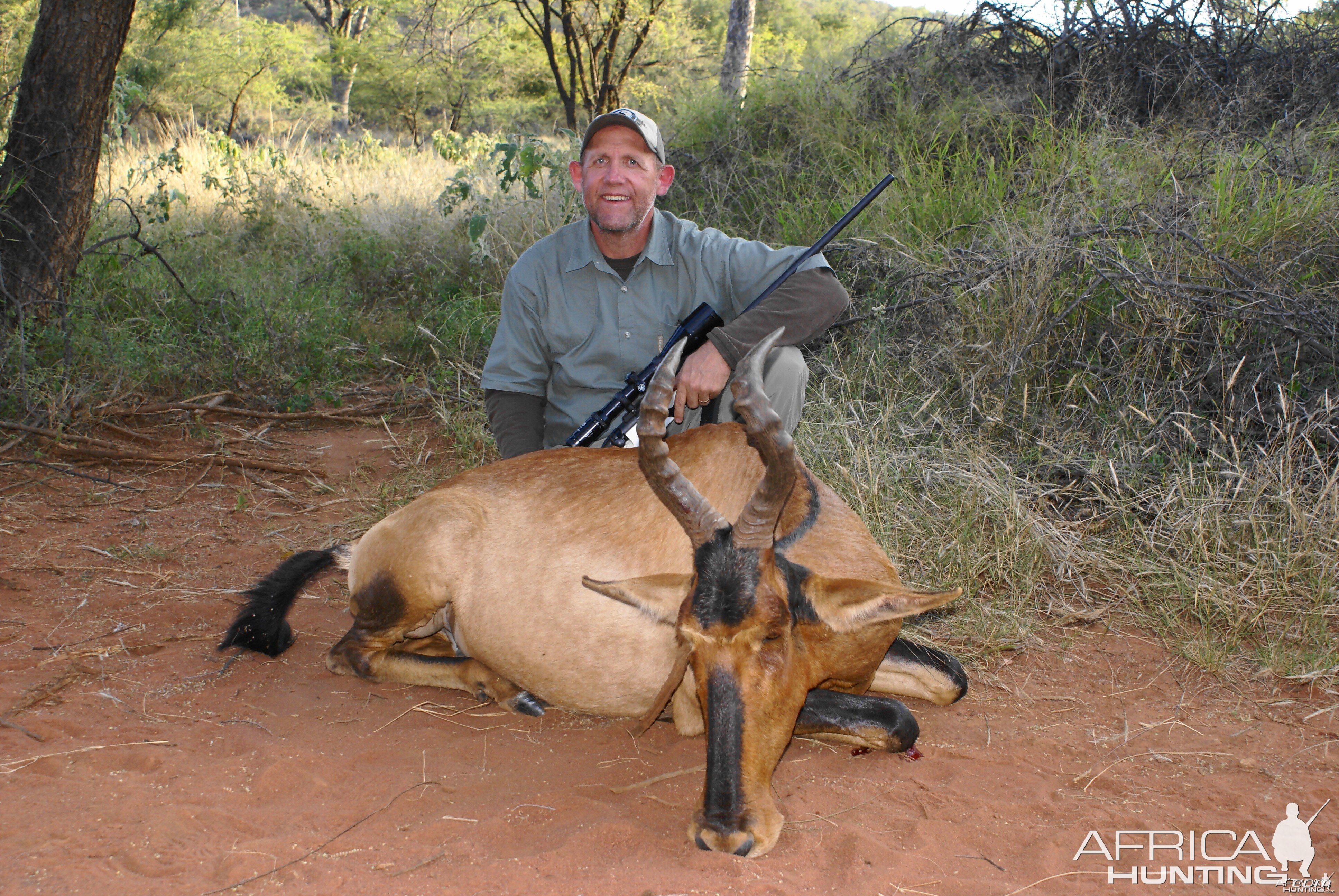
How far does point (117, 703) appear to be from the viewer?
4.02 meters

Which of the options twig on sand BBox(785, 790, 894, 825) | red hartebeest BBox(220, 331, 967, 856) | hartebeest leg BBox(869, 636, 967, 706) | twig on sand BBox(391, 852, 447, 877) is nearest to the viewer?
twig on sand BBox(391, 852, 447, 877)

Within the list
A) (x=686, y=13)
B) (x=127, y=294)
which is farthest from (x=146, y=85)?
(x=127, y=294)

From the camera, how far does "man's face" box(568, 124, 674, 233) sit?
546cm

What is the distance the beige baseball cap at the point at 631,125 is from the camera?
5.48 metres

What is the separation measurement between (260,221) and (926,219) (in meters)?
8.72

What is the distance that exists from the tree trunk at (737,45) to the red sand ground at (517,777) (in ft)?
35.4

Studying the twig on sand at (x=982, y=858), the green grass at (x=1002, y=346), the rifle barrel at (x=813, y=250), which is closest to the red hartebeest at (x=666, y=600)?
the twig on sand at (x=982, y=858)

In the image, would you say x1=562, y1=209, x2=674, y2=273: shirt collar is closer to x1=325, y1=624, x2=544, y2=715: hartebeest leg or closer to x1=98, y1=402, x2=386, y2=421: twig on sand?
x1=325, y1=624, x2=544, y2=715: hartebeest leg

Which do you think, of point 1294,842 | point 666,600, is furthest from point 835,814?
point 1294,842

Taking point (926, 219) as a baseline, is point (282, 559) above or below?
below

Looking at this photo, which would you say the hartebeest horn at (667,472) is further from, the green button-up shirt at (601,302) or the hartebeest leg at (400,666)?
the green button-up shirt at (601,302)

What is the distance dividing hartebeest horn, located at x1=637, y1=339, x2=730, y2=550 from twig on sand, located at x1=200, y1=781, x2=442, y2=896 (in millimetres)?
1365

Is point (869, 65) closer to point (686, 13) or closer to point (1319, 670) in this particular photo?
point (1319, 670)

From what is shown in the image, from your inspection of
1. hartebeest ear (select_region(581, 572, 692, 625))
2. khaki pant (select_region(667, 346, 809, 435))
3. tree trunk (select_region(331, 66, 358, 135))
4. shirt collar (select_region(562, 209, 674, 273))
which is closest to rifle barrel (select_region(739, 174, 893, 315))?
khaki pant (select_region(667, 346, 809, 435))
